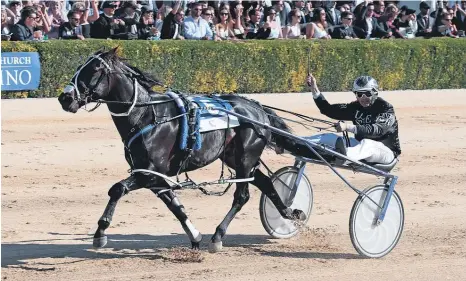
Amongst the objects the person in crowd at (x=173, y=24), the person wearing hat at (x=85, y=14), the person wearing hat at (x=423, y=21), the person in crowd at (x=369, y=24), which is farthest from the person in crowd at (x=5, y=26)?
the person wearing hat at (x=423, y=21)

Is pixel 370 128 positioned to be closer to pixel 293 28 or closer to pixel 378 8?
pixel 293 28

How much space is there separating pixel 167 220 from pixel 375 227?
86.7 inches

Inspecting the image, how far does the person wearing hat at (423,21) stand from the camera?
22.3 metres

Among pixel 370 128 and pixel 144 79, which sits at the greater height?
pixel 144 79

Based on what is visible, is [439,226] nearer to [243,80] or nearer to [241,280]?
[241,280]

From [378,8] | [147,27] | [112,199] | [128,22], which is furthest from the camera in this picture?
[378,8]

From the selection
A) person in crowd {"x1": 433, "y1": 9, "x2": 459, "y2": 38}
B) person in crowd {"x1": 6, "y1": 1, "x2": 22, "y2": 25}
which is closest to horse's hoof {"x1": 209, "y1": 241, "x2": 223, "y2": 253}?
person in crowd {"x1": 6, "y1": 1, "x2": 22, "y2": 25}

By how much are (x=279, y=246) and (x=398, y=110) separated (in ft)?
30.2

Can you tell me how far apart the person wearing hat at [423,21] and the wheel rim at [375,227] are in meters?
13.9

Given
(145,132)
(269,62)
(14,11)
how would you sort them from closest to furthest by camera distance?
(145,132), (14,11), (269,62)

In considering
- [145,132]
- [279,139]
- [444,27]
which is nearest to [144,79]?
[145,132]

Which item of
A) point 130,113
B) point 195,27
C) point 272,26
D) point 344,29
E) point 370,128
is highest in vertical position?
point 130,113

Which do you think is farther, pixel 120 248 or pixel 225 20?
pixel 225 20

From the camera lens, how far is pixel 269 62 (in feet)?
60.8
